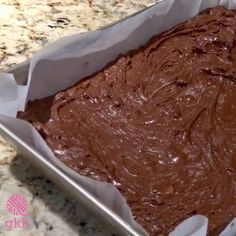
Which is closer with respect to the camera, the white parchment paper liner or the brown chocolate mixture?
the white parchment paper liner

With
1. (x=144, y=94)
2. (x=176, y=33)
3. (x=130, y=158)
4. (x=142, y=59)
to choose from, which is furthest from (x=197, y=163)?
(x=176, y=33)

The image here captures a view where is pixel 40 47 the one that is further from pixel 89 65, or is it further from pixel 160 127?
pixel 160 127

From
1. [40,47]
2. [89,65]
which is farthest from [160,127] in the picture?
[40,47]

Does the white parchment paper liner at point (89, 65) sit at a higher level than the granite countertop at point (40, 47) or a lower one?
higher

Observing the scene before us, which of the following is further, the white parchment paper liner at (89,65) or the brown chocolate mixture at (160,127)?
the brown chocolate mixture at (160,127)
